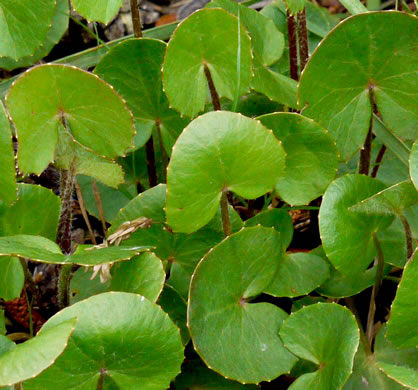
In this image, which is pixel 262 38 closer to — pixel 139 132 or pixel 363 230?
pixel 139 132

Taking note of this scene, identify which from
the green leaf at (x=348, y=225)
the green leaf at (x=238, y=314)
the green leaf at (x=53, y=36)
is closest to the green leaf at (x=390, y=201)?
the green leaf at (x=348, y=225)

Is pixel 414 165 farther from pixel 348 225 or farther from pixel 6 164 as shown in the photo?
pixel 6 164

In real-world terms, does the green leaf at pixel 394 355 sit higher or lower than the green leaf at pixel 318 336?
lower

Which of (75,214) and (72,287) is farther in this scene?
(75,214)

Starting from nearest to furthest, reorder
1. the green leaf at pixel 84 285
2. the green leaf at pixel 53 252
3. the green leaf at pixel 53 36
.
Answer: the green leaf at pixel 53 252
the green leaf at pixel 84 285
the green leaf at pixel 53 36

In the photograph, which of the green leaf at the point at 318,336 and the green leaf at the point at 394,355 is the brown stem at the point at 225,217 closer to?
the green leaf at the point at 318,336

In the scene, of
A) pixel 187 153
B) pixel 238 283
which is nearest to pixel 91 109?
pixel 187 153
